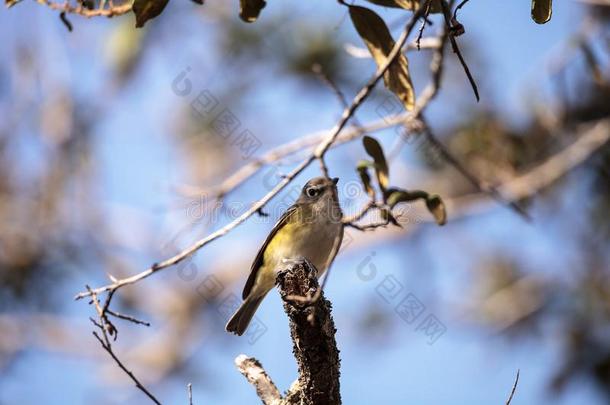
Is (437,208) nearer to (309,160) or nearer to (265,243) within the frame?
(309,160)

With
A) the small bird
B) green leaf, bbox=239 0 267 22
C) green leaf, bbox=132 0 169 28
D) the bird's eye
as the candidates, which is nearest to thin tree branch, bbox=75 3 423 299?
green leaf, bbox=239 0 267 22

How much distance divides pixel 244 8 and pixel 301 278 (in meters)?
1.31

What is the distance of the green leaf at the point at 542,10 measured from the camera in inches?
121

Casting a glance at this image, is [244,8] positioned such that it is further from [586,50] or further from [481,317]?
[481,317]

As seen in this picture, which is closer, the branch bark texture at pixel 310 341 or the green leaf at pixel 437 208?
the branch bark texture at pixel 310 341

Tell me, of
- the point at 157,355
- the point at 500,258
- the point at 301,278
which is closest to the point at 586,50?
the point at 301,278

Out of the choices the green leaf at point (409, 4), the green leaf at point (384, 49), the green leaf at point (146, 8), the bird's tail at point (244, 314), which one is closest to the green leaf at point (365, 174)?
the green leaf at point (384, 49)

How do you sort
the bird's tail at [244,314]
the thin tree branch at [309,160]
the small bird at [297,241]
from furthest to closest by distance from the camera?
the bird's tail at [244,314], the small bird at [297,241], the thin tree branch at [309,160]

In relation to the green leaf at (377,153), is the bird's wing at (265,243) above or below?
above

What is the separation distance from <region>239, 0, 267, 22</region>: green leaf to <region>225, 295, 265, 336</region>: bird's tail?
275cm

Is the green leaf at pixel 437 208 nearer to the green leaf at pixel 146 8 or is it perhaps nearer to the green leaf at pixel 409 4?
the green leaf at pixel 409 4

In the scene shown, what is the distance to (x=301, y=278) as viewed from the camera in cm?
371

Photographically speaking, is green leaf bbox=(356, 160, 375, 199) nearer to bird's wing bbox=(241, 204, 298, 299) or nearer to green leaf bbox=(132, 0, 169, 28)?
green leaf bbox=(132, 0, 169, 28)

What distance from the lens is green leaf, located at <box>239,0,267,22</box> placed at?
3332mm
